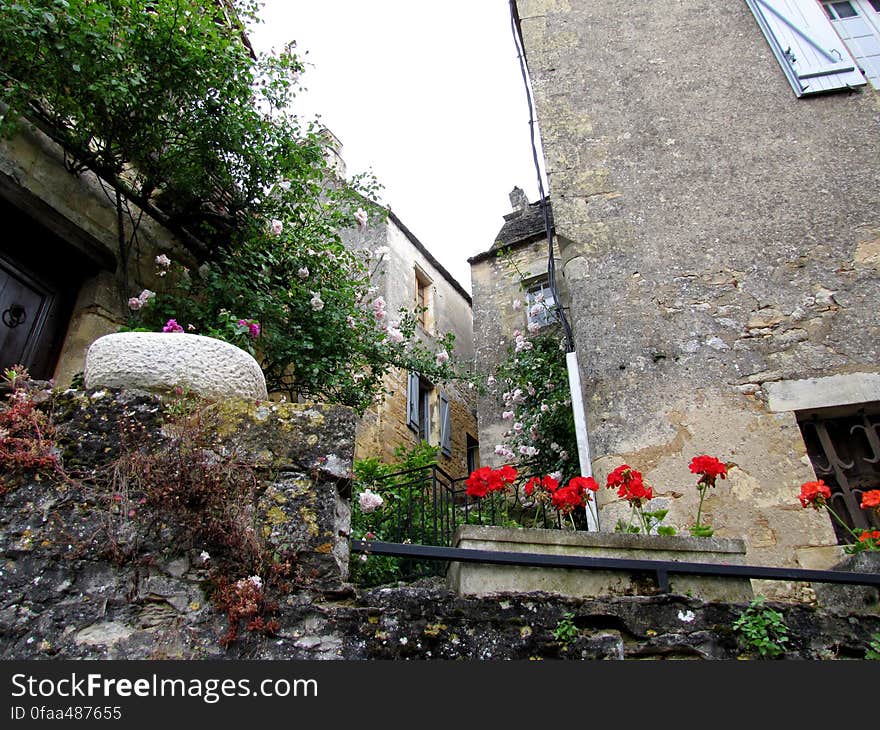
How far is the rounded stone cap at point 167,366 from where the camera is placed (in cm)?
231

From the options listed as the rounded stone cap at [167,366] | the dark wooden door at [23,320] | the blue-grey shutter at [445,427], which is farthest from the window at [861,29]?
the blue-grey shutter at [445,427]

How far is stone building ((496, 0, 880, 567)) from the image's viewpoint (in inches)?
168

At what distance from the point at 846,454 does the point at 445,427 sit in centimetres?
795

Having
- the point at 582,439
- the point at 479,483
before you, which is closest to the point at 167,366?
the point at 479,483

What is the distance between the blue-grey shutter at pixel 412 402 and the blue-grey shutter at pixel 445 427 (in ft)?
2.22

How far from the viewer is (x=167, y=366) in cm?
233

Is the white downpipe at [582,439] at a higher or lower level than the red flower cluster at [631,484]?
higher

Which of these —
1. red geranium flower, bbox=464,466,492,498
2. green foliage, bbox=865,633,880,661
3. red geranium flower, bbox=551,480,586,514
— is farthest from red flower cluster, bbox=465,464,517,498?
green foliage, bbox=865,633,880,661

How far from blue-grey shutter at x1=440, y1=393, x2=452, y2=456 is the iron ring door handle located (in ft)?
25.7

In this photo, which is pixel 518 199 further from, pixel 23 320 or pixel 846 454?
pixel 23 320

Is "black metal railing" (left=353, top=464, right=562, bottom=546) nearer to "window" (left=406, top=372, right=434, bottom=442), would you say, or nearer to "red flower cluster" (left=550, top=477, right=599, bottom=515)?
"red flower cluster" (left=550, top=477, right=599, bottom=515)

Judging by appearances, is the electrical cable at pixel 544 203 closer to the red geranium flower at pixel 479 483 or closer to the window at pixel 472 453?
the red geranium flower at pixel 479 483

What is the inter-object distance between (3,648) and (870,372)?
4.80 m

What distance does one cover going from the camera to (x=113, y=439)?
7.16ft
